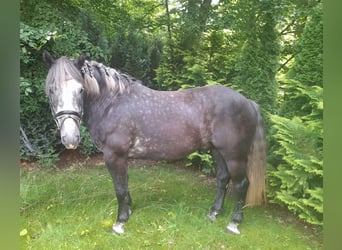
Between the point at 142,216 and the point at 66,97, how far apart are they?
94cm

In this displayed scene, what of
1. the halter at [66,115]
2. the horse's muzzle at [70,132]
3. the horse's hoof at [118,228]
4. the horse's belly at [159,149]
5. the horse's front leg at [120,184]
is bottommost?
the horse's hoof at [118,228]

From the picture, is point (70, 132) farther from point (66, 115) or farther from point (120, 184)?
point (120, 184)

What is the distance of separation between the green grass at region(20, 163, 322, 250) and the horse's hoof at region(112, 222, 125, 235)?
0.03 meters

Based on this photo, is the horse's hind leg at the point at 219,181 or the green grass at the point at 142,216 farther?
the horse's hind leg at the point at 219,181

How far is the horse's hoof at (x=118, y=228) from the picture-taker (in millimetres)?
2199

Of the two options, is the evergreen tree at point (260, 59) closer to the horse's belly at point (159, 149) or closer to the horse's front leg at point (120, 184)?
the horse's belly at point (159, 149)

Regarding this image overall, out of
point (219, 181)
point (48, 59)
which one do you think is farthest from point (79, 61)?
point (219, 181)

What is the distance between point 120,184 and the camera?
7.25ft

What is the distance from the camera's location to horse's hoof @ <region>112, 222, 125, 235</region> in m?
2.20

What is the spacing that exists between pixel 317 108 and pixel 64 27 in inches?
74.1

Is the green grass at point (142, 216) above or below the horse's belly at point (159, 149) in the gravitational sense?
below

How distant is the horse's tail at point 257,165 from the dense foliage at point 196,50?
103 millimetres

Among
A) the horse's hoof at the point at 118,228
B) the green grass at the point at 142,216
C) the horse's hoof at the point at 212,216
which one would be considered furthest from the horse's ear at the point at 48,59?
the horse's hoof at the point at 212,216

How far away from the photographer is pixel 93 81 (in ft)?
7.10
